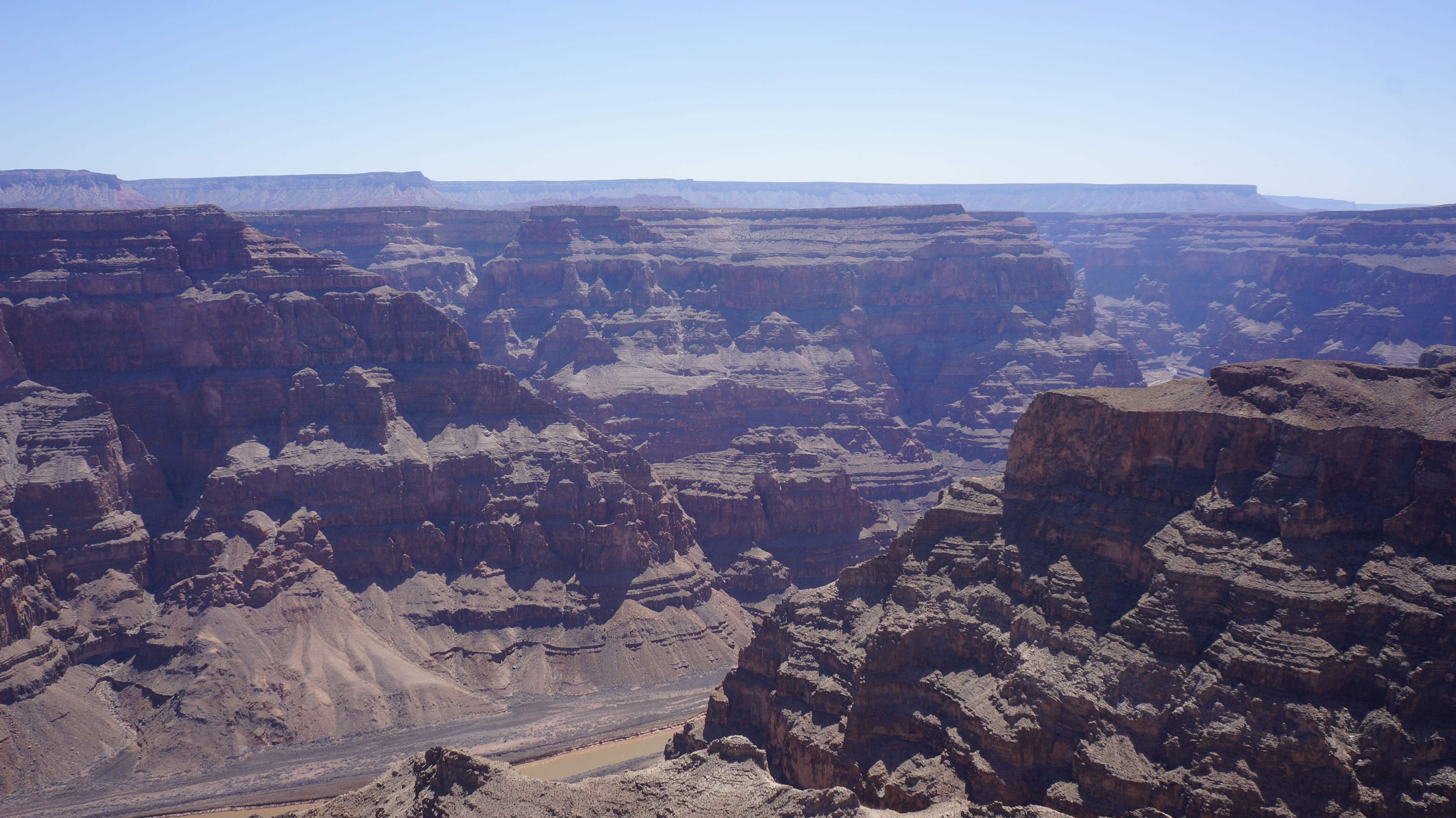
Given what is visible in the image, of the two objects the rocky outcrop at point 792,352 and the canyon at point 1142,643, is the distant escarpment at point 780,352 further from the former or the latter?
the canyon at point 1142,643

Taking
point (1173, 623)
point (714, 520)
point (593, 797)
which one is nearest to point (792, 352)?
point (714, 520)

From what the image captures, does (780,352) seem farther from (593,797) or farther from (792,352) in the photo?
(593,797)

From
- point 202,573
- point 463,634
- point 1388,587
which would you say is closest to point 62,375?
point 202,573

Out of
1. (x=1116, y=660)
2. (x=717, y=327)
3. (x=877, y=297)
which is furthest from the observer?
(x=877, y=297)

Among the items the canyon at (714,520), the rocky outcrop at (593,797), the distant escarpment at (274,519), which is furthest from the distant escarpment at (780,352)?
the rocky outcrop at (593,797)

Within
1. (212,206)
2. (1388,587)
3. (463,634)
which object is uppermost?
(212,206)

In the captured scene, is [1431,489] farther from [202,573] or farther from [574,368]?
[574,368]
